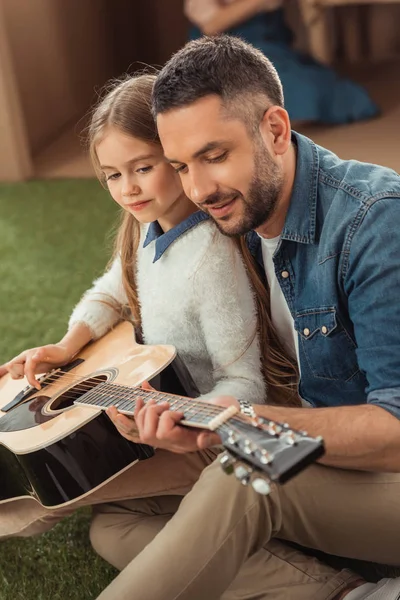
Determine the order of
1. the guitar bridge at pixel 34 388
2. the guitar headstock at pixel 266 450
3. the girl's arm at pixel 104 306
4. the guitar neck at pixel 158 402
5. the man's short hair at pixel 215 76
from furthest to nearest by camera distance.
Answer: the girl's arm at pixel 104 306 → the guitar bridge at pixel 34 388 → the man's short hair at pixel 215 76 → the guitar neck at pixel 158 402 → the guitar headstock at pixel 266 450

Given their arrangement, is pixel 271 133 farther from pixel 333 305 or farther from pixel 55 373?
pixel 55 373

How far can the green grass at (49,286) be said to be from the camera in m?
1.53

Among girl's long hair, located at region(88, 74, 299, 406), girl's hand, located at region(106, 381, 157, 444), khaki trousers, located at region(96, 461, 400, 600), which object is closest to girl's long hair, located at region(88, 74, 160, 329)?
girl's long hair, located at region(88, 74, 299, 406)

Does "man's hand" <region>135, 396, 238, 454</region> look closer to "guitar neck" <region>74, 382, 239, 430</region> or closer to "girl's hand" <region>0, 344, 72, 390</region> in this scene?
"guitar neck" <region>74, 382, 239, 430</region>

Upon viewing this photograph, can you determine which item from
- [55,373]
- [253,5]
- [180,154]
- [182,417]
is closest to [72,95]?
[253,5]

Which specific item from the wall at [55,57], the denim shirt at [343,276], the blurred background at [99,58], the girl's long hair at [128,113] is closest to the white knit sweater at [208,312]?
the denim shirt at [343,276]

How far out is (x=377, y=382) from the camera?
1211 millimetres

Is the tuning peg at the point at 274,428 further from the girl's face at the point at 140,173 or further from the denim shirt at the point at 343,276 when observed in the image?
the girl's face at the point at 140,173

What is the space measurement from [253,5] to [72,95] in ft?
3.77

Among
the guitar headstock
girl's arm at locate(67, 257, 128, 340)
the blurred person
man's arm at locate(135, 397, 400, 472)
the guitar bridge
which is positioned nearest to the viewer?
the guitar headstock

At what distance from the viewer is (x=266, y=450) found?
2.96 feet

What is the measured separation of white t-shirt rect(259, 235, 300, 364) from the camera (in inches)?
57.1

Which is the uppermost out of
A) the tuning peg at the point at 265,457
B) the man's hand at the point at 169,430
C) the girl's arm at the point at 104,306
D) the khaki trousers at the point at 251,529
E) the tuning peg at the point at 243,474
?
the tuning peg at the point at 265,457

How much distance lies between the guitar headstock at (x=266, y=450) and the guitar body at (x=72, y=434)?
439mm
